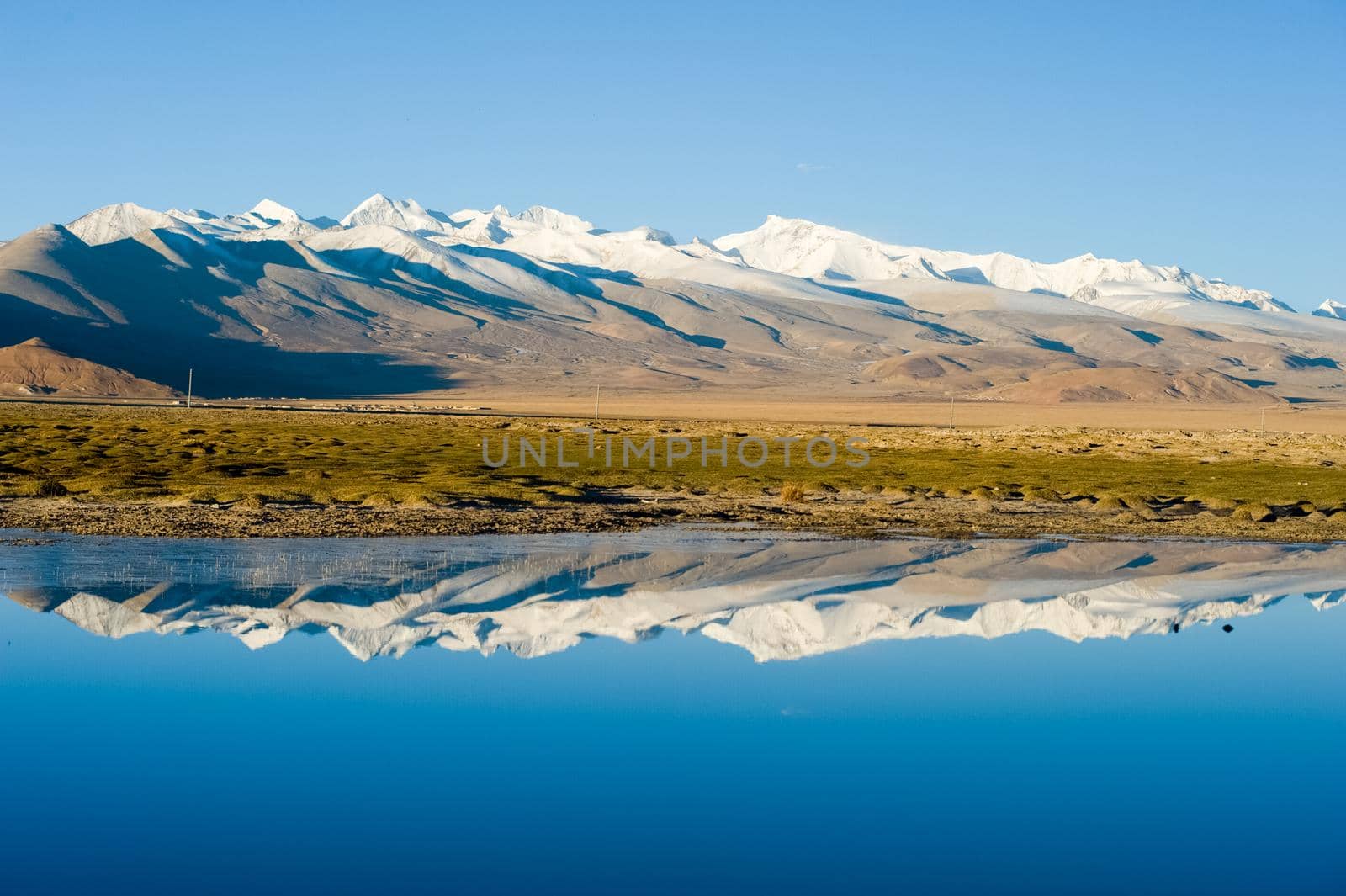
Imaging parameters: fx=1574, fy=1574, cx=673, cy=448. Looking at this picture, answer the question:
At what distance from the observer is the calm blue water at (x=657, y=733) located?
28.3 ft

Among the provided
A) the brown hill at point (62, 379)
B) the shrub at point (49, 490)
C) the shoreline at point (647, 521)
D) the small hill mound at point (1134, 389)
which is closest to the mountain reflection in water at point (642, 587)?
the shoreline at point (647, 521)

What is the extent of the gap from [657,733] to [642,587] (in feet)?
25.5

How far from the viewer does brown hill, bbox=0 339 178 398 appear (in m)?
138

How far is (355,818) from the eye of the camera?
922cm

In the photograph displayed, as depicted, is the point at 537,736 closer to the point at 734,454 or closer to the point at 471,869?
the point at 471,869

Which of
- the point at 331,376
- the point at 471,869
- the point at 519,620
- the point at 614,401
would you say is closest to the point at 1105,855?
the point at 471,869

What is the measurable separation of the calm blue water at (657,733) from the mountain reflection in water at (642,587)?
101 mm

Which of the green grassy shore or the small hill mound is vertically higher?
the small hill mound

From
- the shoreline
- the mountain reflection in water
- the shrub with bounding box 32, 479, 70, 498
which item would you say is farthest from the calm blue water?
the shrub with bounding box 32, 479, 70, 498

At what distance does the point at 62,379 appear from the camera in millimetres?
142125

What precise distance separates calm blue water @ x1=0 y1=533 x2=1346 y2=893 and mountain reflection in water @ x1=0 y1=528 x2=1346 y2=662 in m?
0.10

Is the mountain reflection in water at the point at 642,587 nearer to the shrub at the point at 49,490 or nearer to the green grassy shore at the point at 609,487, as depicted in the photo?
the green grassy shore at the point at 609,487

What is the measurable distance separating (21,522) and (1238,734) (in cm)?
2005

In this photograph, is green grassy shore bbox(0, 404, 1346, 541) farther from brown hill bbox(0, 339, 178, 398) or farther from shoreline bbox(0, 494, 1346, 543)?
brown hill bbox(0, 339, 178, 398)
